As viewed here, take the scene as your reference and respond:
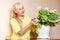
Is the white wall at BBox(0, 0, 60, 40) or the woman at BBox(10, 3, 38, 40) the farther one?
the white wall at BBox(0, 0, 60, 40)

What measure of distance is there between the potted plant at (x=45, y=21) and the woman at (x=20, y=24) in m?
0.10

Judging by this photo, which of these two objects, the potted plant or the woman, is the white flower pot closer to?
the potted plant

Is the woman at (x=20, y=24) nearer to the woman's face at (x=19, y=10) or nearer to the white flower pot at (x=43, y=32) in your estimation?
the woman's face at (x=19, y=10)

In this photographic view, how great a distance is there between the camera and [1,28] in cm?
219

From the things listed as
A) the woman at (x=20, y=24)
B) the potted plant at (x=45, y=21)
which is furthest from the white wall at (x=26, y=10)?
the potted plant at (x=45, y=21)

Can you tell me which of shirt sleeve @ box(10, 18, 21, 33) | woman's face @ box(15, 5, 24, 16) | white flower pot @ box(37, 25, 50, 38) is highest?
woman's face @ box(15, 5, 24, 16)

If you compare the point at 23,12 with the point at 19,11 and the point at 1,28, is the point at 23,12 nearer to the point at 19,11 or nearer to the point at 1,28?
the point at 19,11

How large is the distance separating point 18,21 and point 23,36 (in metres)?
0.18

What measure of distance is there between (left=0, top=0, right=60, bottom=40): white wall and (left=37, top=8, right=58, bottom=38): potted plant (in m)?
0.22

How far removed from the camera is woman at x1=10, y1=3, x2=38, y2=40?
2.09m

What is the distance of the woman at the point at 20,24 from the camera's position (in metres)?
2.09

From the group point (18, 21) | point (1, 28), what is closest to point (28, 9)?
point (18, 21)

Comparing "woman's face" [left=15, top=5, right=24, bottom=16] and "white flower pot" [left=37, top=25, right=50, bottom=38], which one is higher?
"woman's face" [left=15, top=5, right=24, bottom=16]


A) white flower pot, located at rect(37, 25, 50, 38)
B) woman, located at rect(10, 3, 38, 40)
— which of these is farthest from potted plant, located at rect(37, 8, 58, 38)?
woman, located at rect(10, 3, 38, 40)
